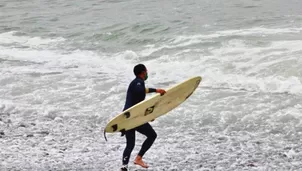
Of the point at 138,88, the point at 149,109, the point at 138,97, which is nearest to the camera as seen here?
the point at 138,88

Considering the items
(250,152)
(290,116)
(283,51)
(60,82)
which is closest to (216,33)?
(283,51)

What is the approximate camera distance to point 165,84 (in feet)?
48.8

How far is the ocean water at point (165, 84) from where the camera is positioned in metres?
9.23

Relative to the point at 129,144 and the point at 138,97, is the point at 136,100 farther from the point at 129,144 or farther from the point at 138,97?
the point at 129,144

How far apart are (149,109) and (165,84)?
21.3ft

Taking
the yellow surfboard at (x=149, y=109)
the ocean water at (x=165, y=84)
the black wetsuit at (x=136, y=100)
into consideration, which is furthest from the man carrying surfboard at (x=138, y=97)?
the ocean water at (x=165, y=84)

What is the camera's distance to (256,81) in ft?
47.4

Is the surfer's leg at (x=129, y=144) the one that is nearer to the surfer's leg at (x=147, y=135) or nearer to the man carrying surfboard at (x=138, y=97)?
the man carrying surfboard at (x=138, y=97)

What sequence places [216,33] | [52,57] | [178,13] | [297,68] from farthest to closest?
1. [178,13]
2. [216,33]
3. [52,57]
4. [297,68]

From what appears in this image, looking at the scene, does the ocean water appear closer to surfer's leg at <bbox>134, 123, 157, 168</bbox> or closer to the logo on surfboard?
surfer's leg at <bbox>134, 123, 157, 168</bbox>

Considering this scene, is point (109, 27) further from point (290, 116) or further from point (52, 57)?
point (290, 116)

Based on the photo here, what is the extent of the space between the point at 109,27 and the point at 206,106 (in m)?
13.5

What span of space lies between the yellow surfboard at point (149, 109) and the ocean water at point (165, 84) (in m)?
0.85

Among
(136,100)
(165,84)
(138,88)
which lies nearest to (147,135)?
(136,100)
